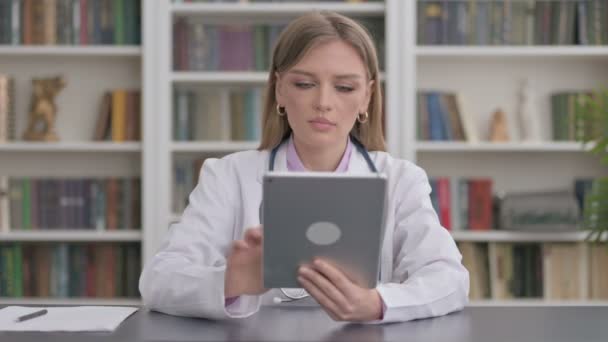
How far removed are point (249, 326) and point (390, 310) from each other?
228 millimetres

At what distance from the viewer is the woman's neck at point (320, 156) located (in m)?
1.66

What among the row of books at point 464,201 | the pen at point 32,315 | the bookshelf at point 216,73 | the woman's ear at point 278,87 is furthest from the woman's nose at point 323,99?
the row of books at point 464,201

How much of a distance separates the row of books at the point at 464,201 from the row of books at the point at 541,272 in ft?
0.34

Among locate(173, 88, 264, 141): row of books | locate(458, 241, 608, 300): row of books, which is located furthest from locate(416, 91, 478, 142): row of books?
locate(173, 88, 264, 141): row of books

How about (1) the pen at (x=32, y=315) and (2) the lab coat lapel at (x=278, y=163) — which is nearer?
(1) the pen at (x=32, y=315)

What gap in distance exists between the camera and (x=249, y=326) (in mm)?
1166

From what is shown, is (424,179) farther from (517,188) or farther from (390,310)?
Result: (517,188)

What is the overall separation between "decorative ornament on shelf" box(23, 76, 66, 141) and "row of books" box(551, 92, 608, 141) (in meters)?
2.17

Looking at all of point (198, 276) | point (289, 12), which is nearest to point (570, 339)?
point (198, 276)

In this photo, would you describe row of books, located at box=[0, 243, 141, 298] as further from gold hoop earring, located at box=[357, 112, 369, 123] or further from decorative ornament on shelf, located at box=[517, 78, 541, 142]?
gold hoop earring, located at box=[357, 112, 369, 123]

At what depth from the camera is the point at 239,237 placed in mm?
1699

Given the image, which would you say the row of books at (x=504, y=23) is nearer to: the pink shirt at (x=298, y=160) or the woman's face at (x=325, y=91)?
the pink shirt at (x=298, y=160)

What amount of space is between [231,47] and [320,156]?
69.4 inches

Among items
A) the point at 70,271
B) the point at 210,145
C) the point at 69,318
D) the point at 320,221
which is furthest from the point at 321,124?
the point at 70,271
